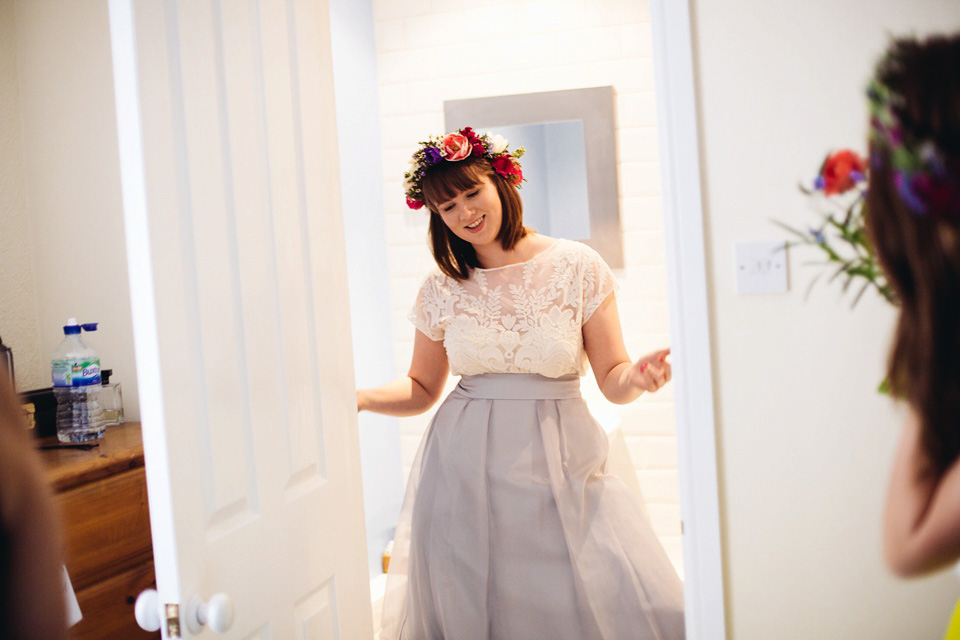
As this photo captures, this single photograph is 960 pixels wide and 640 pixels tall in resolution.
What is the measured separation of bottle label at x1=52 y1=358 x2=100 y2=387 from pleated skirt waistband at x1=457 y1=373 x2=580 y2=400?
1027mm

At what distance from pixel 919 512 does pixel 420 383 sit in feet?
5.95

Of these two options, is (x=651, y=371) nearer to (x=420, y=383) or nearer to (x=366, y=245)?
(x=420, y=383)

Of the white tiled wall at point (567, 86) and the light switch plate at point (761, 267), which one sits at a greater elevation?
the white tiled wall at point (567, 86)

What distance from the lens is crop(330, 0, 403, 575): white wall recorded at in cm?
315

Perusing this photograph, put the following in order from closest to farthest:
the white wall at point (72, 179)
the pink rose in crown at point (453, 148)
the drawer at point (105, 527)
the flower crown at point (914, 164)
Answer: the flower crown at point (914, 164)
the drawer at point (105, 527)
the pink rose in crown at point (453, 148)
the white wall at point (72, 179)

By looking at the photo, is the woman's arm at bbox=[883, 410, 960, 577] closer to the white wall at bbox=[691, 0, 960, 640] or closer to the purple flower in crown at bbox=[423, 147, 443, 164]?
the white wall at bbox=[691, 0, 960, 640]

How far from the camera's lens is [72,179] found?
7.94ft

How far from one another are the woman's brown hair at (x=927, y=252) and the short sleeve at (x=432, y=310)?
1.67m

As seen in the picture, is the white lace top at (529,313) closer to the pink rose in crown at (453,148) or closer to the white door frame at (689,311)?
the pink rose in crown at (453,148)

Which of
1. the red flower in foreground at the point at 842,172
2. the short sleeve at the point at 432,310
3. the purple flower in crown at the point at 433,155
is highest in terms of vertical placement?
the purple flower in crown at the point at 433,155

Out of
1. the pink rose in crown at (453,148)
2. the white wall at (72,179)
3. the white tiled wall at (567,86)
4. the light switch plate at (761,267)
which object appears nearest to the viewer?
the light switch plate at (761,267)

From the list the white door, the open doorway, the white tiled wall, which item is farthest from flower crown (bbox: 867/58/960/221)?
the white tiled wall

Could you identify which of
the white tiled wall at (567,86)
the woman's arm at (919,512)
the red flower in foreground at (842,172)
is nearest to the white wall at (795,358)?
the red flower in foreground at (842,172)

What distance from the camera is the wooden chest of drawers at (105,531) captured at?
70.2 inches
